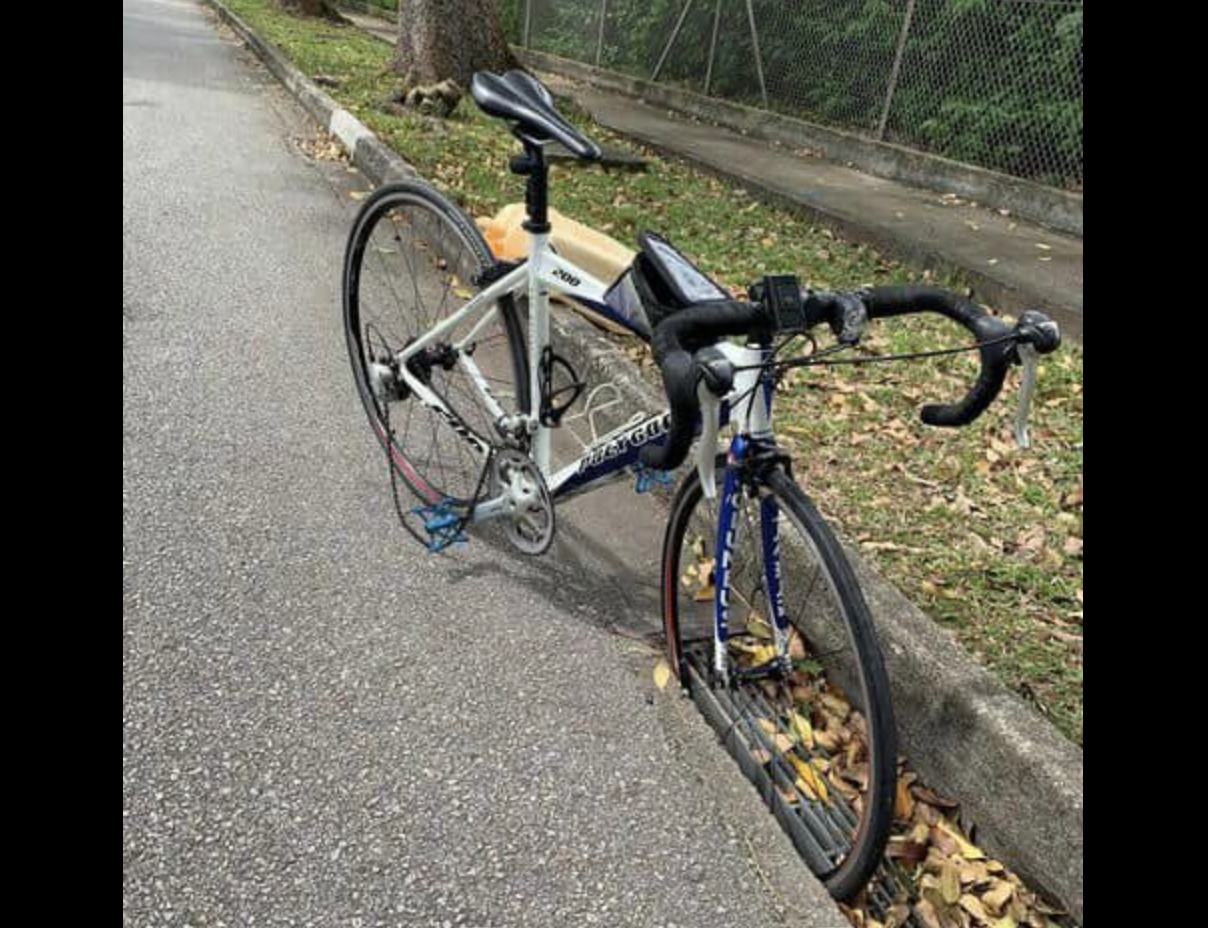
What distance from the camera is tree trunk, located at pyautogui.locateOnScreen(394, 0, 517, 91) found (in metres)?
9.82

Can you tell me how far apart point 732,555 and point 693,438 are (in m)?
0.65

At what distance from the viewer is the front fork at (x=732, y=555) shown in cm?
212

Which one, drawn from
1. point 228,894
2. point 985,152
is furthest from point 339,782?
point 985,152

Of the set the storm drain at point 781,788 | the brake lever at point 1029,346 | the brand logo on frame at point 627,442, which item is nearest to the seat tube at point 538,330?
the brand logo on frame at point 627,442

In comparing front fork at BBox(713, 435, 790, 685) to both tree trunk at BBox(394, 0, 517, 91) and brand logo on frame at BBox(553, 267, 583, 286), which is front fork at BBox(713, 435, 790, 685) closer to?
brand logo on frame at BBox(553, 267, 583, 286)

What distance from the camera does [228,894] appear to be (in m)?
1.91

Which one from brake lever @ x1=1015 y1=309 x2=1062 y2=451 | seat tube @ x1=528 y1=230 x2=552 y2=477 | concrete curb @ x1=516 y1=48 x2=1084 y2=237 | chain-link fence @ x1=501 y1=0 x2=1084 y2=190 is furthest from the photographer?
chain-link fence @ x1=501 y1=0 x2=1084 y2=190

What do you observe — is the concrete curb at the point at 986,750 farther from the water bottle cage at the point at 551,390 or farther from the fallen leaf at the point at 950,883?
the water bottle cage at the point at 551,390

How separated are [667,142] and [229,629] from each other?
26.2ft

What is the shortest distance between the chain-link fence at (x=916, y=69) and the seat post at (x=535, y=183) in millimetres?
5965

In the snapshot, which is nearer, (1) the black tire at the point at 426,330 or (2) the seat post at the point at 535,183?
(2) the seat post at the point at 535,183

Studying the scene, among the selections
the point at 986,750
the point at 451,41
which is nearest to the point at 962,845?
the point at 986,750

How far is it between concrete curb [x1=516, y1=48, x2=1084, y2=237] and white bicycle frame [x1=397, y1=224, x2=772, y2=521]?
5.45 metres

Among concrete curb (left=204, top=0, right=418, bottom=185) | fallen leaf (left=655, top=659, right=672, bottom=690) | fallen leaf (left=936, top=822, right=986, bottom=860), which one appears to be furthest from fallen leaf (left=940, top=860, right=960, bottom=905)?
concrete curb (left=204, top=0, right=418, bottom=185)
